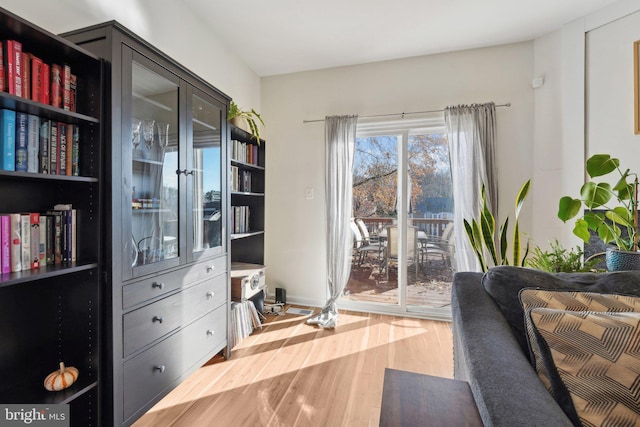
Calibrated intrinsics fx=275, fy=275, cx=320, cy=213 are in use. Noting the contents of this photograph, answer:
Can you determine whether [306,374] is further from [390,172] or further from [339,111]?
[339,111]

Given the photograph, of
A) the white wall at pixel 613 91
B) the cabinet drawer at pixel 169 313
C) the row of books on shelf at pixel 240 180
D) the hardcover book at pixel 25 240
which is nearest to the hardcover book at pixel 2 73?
the hardcover book at pixel 25 240

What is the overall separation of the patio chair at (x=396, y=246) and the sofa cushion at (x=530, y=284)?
1.76 meters

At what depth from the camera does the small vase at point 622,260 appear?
126cm

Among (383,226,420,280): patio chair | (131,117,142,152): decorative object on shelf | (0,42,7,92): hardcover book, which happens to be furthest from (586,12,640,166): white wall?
(0,42,7,92): hardcover book

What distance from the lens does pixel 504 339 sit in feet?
2.91

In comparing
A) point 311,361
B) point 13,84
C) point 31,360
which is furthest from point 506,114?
point 31,360

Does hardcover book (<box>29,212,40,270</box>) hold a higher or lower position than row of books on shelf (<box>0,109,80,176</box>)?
lower

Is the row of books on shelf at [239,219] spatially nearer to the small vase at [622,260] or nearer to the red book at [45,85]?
the red book at [45,85]

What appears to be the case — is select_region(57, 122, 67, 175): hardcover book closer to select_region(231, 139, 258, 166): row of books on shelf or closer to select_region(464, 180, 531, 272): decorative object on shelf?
select_region(231, 139, 258, 166): row of books on shelf

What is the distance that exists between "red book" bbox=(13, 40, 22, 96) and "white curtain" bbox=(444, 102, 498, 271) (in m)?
2.84

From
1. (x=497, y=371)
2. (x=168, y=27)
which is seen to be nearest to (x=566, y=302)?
(x=497, y=371)

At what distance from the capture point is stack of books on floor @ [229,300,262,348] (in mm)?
2221

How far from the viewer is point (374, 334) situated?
2.47m

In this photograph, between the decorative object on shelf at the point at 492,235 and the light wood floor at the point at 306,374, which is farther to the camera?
the decorative object on shelf at the point at 492,235
